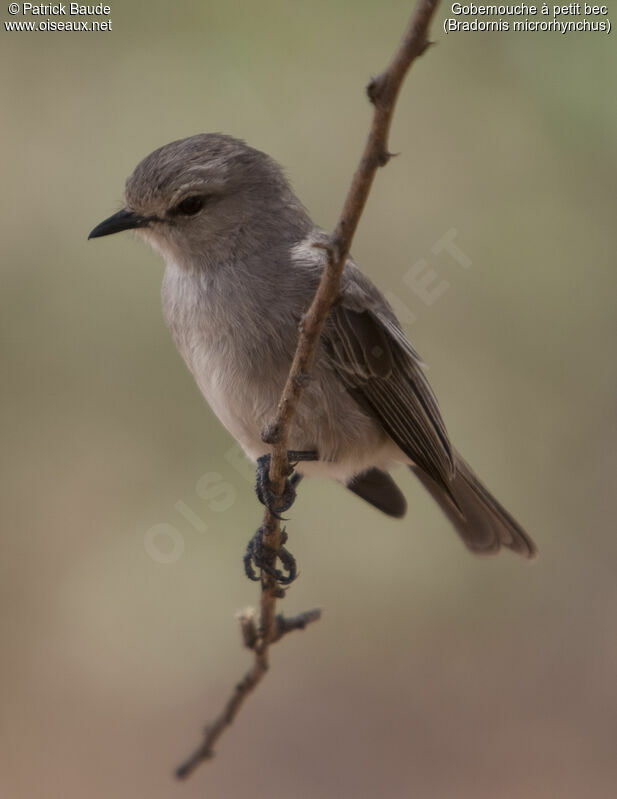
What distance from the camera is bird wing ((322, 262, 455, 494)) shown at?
4.02 meters

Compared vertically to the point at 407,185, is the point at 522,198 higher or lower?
lower

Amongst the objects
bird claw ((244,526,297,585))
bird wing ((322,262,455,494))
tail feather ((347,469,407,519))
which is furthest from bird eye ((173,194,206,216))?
tail feather ((347,469,407,519))

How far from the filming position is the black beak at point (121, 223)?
403cm

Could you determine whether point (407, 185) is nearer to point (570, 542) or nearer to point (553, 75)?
point (553, 75)

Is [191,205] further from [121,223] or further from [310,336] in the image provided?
[310,336]

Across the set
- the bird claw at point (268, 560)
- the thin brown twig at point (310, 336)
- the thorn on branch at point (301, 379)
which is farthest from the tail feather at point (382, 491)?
the thorn on branch at point (301, 379)

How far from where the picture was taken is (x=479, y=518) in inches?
195

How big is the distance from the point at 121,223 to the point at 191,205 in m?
0.30

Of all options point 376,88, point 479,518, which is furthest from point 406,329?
point 376,88

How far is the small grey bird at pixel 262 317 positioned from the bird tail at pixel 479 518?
47 cm

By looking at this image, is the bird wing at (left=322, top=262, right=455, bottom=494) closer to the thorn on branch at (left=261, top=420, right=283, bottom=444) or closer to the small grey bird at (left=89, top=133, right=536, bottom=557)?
the small grey bird at (left=89, top=133, right=536, bottom=557)

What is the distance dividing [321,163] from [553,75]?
55.6 inches

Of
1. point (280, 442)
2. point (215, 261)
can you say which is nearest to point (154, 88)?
point (215, 261)

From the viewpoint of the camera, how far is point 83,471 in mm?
5973
